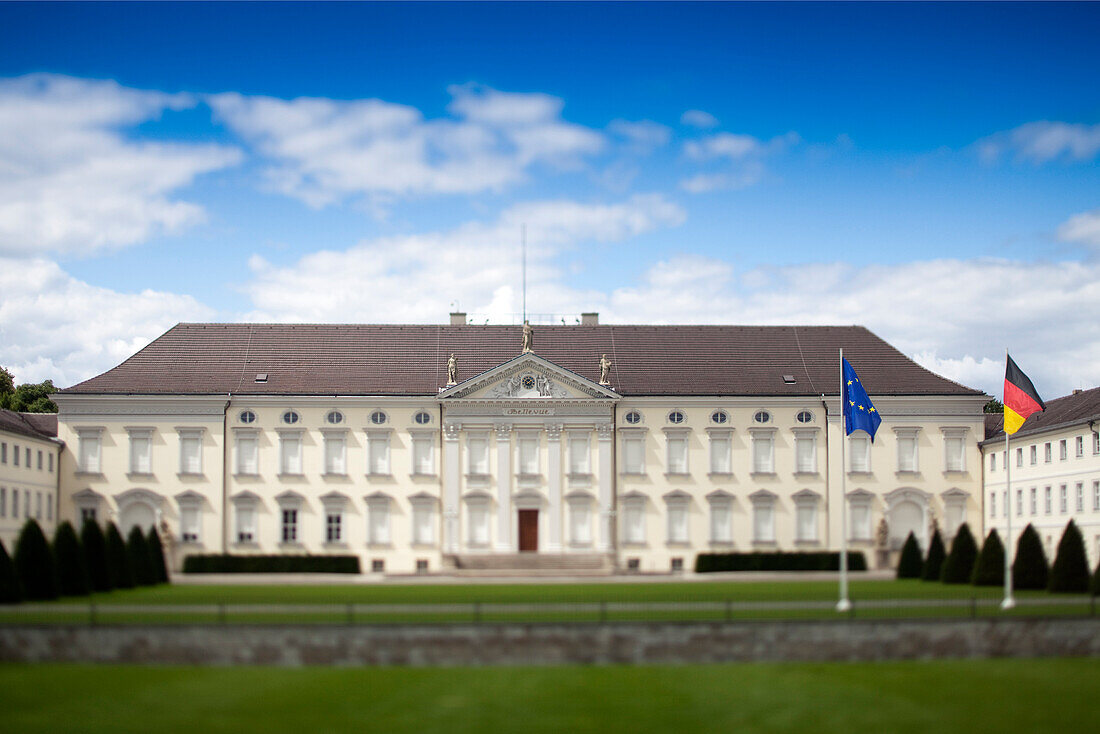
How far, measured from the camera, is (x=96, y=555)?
166 ft

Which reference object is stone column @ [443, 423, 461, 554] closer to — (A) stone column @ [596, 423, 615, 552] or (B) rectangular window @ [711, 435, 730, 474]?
(A) stone column @ [596, 423, 615, 552]

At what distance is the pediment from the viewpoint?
65.9 m

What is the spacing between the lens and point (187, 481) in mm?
65500

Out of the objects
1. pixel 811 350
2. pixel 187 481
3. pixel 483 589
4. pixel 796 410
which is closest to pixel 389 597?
pixel 483 589

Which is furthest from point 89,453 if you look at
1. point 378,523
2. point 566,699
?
point 566,699

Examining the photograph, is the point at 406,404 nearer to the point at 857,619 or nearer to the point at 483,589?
the point at 483,589

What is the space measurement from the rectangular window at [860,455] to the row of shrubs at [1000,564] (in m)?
7.16

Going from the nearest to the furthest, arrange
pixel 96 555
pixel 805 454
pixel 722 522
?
pixel 96 555, pixel 722 522, pixel 805 454

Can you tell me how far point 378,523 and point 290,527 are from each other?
4380mm

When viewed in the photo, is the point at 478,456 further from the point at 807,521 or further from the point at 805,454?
the point at 807,521

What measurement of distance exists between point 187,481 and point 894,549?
117 ft

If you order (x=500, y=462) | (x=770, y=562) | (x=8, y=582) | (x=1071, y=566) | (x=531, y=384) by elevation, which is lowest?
(x=770, y=562)

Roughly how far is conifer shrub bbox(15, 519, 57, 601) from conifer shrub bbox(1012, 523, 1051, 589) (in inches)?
1398

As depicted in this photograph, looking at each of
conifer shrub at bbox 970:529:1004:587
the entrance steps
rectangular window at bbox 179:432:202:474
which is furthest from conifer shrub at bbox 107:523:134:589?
conifer shrub at bbox 970:529:1004:587
